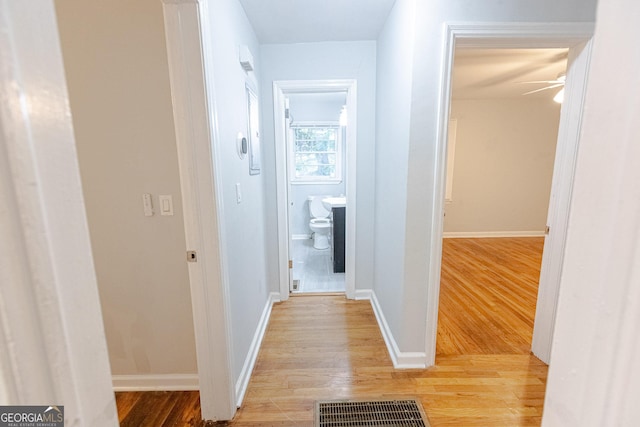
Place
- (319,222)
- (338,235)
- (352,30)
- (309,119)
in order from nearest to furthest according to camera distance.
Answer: (352,30) < (338,235) < (319,222) < (309,119)

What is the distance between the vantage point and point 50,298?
0.35 meters

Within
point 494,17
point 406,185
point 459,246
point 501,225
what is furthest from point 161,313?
point 501,225

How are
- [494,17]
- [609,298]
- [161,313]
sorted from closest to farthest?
1. [609,298]
2. [494,17]
3. [161,313]

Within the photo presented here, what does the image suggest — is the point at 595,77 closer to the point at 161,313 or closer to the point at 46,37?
the point at 46,37

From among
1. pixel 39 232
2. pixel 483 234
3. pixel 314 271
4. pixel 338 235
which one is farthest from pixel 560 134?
pixel 483 234

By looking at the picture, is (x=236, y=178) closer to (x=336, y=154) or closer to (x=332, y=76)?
(x=332, y=76)

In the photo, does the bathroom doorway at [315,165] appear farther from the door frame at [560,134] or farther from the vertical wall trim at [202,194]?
the vertical wall trim at [202,194]

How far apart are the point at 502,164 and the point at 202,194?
205 inches

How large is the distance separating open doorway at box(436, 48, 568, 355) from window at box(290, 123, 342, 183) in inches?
76.9

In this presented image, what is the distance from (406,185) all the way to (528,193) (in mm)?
4547

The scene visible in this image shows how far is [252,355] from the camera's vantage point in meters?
1.92

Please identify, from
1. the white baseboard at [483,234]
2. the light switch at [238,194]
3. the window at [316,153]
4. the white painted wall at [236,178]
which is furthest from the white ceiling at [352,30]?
the white baseboard at [483,234]

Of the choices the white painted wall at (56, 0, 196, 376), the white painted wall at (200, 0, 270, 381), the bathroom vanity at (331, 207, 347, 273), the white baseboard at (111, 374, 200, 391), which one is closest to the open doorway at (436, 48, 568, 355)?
the bathroom vanity at (331, 207, 347, 273)

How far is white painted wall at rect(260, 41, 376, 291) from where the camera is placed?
2.46 m
